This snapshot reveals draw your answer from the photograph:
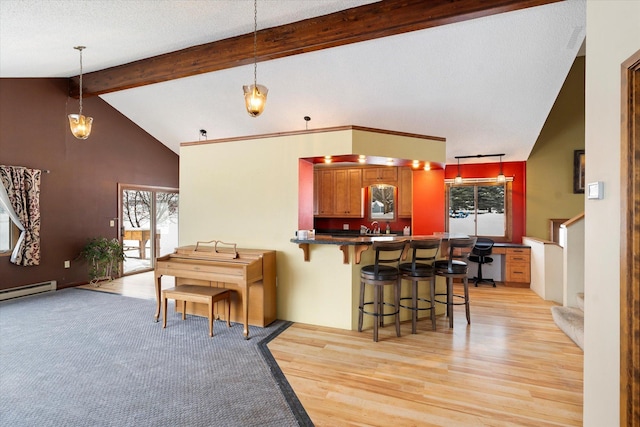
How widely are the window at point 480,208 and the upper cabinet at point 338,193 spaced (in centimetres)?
185

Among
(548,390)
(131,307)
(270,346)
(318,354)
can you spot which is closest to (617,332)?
(548,390)

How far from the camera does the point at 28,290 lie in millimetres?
5156

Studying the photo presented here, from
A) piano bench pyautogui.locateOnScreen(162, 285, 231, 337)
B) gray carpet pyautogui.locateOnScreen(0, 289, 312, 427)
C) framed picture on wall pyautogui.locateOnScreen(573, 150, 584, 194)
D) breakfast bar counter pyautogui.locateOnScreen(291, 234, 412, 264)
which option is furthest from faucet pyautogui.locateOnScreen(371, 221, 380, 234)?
piano bench pyautogui.locateOnScreen(162, 285, 231, 337)

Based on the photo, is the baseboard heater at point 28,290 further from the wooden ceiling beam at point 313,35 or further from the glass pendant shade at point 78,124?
the wooden ceiling beam at point 313,35

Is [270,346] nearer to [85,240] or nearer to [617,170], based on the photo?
[617,170]

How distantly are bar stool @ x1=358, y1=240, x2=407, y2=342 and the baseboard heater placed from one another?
516cm

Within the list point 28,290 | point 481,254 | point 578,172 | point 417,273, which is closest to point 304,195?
point 417,273

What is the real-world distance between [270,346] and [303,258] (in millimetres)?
1114

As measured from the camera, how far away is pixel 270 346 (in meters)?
3.35

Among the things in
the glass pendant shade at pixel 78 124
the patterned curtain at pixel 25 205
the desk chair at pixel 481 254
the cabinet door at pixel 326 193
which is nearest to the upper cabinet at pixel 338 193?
the cabinet door at pixel 326 193

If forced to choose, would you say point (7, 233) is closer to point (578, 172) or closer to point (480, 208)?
point (480, 208)

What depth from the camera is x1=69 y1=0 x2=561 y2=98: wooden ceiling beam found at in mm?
3008

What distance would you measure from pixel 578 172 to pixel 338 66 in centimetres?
488

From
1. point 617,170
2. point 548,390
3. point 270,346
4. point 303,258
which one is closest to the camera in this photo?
point 617,170
